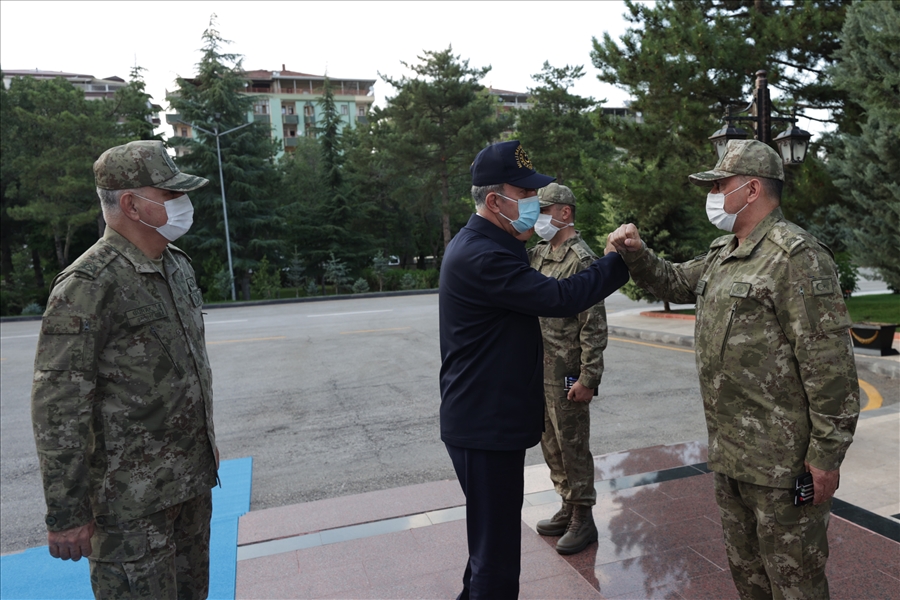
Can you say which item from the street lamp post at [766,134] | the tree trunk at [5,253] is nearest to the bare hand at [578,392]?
the street lamp post at [766,134]

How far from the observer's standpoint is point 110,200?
100 inches

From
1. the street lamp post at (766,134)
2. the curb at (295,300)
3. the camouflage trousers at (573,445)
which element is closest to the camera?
the camouflage trousers at (573,445)

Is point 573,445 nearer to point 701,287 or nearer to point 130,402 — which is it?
point 701,287

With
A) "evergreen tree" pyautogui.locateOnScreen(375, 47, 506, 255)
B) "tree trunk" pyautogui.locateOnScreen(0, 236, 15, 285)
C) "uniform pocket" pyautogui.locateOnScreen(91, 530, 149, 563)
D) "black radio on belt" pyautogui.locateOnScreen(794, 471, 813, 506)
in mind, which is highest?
"evergreen tree" pyautogui.locateOnScreen(375, 47, 506, 255)

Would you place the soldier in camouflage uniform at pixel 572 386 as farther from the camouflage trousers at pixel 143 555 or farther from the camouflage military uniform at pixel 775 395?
the camouflage trousers at pixel 143 555

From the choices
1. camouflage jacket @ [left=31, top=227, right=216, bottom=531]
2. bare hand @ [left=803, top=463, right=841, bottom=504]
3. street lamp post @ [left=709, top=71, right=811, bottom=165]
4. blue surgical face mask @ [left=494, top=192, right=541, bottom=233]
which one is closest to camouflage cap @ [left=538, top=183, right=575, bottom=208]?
blue surgical face mask @ [left=494, top=192, right=541, bottom=233]

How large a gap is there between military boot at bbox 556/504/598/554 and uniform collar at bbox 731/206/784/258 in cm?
198

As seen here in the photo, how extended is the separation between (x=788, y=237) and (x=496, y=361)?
50.6 inches

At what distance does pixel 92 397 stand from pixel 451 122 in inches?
1283

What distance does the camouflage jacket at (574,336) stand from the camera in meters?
3.78

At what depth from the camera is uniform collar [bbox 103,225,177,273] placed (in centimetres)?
249

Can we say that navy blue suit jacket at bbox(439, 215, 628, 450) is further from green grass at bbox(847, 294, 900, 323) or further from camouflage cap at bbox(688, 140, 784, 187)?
green grass at bbox(847, 294, 900, 323)

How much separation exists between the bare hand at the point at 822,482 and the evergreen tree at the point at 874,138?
1041 centimetres

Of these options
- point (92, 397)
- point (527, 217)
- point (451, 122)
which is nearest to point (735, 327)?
point (527, 217)
